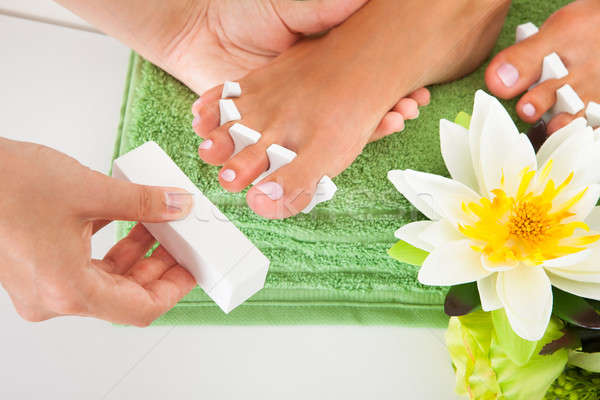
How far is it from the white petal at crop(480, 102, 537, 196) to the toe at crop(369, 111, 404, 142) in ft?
0.58

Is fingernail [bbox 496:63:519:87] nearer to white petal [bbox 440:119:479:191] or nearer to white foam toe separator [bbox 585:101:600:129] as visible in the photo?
white foam toe separator [bbox 585:101:600:129]

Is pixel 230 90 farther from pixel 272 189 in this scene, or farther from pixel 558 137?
pixel 558 137

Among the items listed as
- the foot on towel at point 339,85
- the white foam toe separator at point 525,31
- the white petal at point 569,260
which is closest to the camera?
the white petal at point 569,260

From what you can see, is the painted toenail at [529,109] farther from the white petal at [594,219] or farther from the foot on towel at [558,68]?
the white petal at [594,219]

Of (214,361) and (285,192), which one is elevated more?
(285,192)

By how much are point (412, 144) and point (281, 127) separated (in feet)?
0.53

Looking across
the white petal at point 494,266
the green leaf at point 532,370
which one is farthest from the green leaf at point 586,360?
the white petal at point 494,266

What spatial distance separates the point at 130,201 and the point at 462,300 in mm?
315

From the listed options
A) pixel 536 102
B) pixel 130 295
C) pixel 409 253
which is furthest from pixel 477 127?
pixel 130 295

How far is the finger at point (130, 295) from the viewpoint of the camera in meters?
0.49

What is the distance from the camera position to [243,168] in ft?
1.96

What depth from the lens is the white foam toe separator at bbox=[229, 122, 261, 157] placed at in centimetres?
62

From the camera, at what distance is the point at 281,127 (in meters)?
0.65

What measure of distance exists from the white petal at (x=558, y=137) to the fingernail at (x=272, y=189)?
26 centimetres
